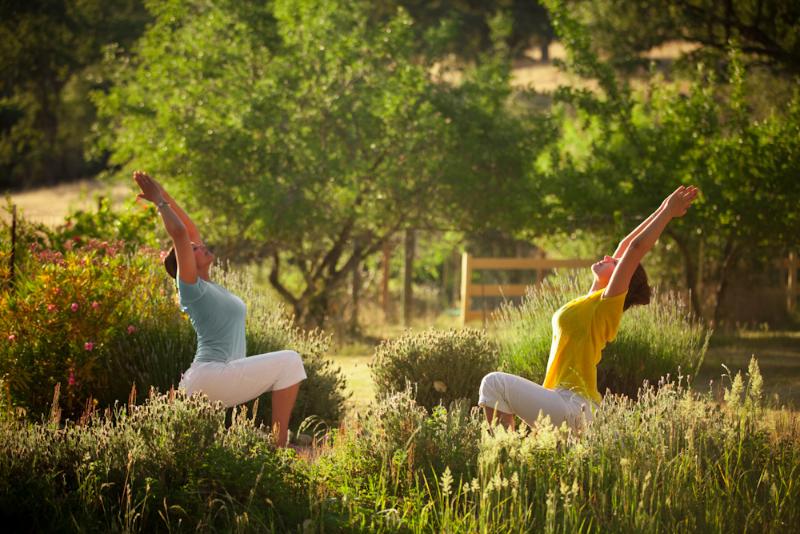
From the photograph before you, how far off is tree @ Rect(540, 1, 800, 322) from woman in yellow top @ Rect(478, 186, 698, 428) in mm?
8410

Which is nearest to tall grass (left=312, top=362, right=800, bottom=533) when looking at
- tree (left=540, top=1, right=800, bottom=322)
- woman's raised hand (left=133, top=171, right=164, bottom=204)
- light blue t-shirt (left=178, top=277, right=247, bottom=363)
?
light blue t-shirt (left=178, top=277, right=247, bottom=363)

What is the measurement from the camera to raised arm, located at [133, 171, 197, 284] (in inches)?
224

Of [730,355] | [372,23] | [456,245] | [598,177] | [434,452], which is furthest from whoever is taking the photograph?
[372,23]

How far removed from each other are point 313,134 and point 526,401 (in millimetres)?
10285

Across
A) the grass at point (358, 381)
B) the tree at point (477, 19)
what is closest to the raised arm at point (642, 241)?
the grass at point (358, 381)

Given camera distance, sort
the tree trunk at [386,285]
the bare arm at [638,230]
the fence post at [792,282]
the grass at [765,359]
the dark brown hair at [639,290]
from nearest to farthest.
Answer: the bare arm at [638,230], the dark brown hair at [639,290], the grass at [765,359], the tree trunk at [386,285], the fence post at [792,282]

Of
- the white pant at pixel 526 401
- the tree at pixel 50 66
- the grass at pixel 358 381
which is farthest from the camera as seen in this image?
the tree at pixel 50 66

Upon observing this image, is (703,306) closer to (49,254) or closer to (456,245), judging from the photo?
(456,245)

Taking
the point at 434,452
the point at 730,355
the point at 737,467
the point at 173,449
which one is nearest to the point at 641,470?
the point at 737,467

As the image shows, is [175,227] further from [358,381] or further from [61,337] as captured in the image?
[358,381]

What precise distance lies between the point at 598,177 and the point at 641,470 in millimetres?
10430

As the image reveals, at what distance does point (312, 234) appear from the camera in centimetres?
1558

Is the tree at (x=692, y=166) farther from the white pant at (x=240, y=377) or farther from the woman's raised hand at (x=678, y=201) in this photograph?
the white pant at (x=240, y=377)

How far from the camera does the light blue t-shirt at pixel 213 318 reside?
596cm
